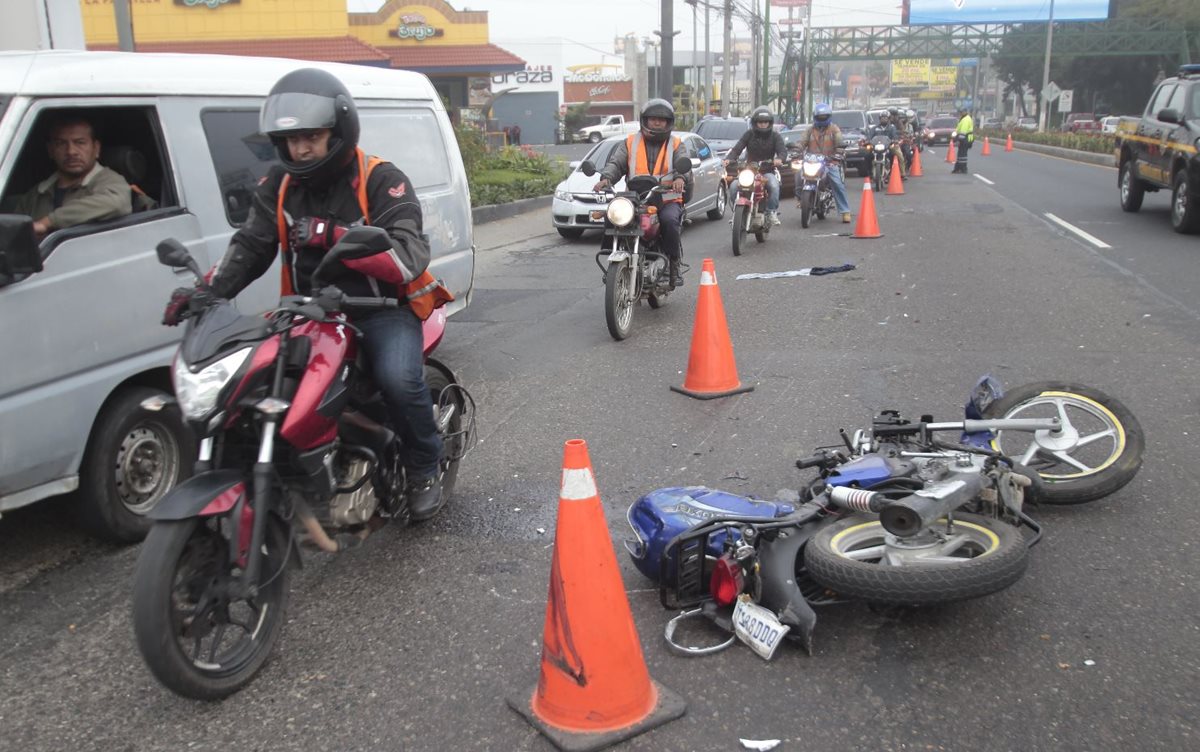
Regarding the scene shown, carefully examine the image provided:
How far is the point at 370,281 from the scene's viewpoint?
4066 mm

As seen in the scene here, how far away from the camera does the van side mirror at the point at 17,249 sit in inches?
150

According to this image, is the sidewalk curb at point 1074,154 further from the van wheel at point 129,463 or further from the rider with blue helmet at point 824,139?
the van wheel at point 129,463

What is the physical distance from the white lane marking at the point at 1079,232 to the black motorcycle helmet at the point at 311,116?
11.9 metres

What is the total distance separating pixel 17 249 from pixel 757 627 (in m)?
3.04

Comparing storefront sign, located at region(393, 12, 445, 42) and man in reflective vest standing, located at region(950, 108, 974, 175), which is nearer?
man in reflective vest standing, located at region(950, 108, 974, 175)

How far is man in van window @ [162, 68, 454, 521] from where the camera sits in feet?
12.4

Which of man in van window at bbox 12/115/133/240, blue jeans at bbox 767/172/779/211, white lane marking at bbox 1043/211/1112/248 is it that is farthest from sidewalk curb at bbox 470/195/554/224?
man in van window at bbox 12/115/133/240

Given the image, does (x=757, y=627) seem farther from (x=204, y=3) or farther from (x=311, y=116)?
(x=204, y=3)

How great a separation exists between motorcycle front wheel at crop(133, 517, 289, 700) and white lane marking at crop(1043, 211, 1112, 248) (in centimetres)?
1252

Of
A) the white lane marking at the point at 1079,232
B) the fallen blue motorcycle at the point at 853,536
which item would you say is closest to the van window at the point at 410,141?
the fallen blue motorcycle at the point at 853,536

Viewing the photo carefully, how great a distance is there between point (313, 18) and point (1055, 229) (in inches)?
1184

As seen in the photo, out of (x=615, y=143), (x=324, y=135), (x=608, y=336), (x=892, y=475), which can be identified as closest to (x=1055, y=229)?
(x=615, y=143)

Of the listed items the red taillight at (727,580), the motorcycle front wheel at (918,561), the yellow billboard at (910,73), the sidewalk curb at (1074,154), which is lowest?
the sidewalk curb at (1074,154)

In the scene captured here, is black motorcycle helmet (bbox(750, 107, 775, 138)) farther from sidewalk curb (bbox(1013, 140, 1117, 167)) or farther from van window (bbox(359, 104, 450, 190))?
sidewalk curb (bbox(1013, 140, 1117, 167))
